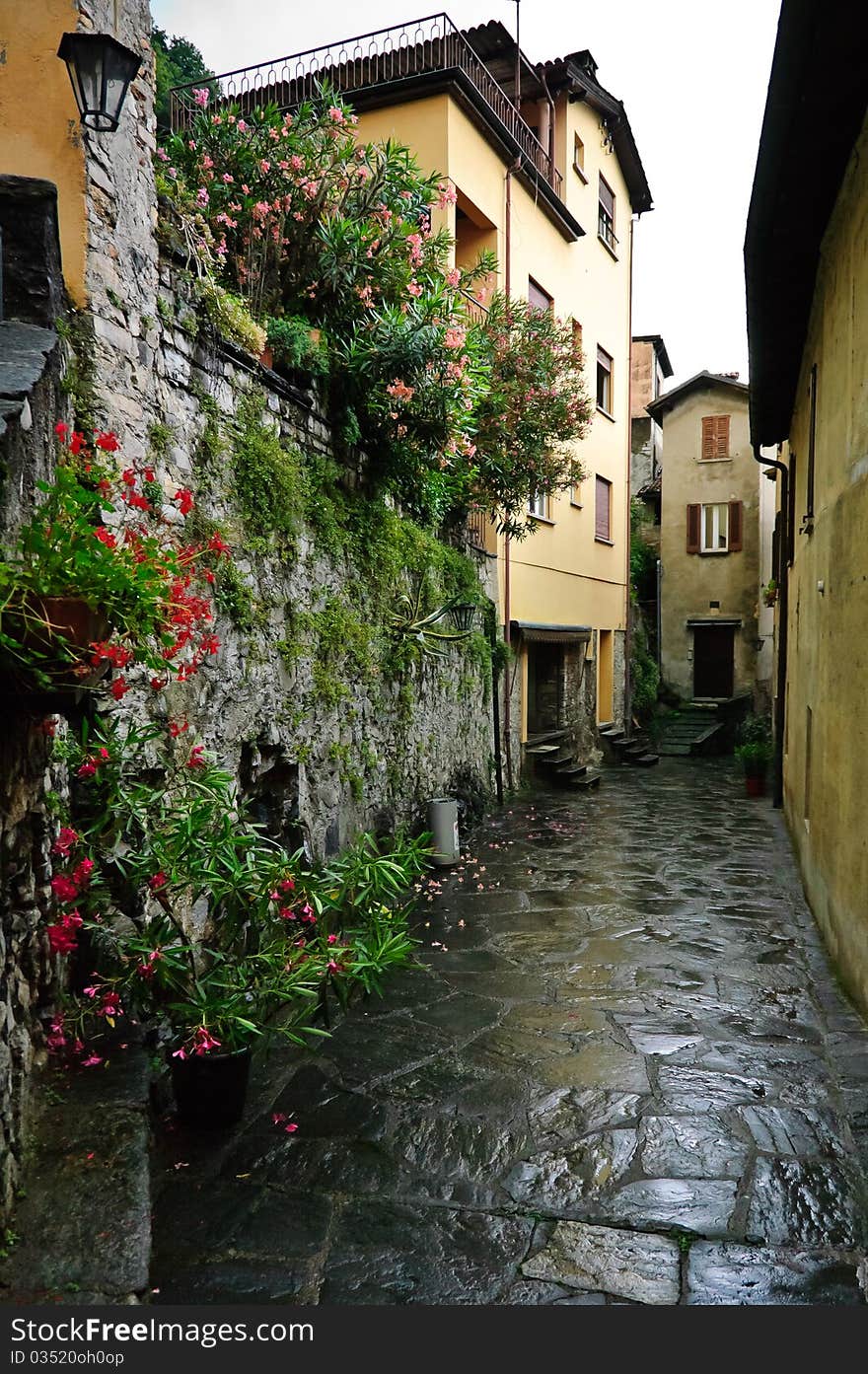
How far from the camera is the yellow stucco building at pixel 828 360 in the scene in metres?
4.58

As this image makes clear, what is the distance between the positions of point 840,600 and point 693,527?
18644mm

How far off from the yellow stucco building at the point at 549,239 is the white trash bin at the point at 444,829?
444 centimetres

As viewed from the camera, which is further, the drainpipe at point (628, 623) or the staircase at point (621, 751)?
the drainpipe at point (628, 623)

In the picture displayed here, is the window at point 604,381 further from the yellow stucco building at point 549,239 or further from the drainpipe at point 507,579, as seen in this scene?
the drainpipe at point 507,579

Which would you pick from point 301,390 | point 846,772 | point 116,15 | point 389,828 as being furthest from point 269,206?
point 846,772

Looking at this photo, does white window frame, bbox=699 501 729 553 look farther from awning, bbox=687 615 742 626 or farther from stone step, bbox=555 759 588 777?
stone step, bbox=555 759 588 777

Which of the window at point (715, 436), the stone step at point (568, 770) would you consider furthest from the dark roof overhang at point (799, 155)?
the window at point (715, 436)

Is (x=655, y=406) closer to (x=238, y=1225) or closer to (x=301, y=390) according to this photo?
(x=301, y=390)

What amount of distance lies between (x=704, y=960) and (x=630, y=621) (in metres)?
15.0

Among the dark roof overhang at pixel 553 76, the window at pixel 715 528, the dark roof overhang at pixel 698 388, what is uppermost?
the dark roof overhang at pixel 553 76

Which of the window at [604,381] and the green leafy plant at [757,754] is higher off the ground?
the window at [604,381]

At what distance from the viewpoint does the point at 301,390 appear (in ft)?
22.6

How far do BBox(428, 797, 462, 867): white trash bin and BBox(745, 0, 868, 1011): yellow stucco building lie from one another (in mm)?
3504

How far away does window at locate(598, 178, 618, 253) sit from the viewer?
709 inches
